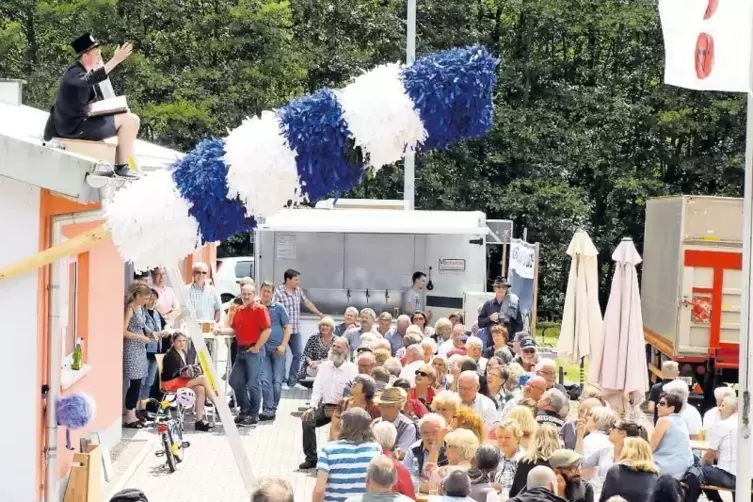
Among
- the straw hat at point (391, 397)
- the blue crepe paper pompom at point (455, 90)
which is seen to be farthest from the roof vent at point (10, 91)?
the blue crepe paper pompom at point (455, 90)

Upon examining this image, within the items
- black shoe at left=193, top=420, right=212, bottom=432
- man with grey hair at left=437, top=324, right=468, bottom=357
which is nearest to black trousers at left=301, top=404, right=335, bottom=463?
man with grey hair at left=437, top=324, right=468, bottom=357

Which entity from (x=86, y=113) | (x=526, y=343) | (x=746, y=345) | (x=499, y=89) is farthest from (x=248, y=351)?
(x=499, y=89)

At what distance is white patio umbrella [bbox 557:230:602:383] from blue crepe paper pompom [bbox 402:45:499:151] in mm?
8464

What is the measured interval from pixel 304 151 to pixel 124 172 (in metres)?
2.49

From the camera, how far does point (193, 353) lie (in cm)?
1452

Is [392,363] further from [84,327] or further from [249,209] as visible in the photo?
[249,209]

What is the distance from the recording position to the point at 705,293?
56.8 ft

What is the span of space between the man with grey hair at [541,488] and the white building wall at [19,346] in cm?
405

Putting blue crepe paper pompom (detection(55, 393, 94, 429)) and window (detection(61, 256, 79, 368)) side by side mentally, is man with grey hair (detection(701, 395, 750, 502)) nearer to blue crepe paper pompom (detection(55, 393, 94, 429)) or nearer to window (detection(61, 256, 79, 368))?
blue crepe paper pompom (detection(55, 393, 94, 429))

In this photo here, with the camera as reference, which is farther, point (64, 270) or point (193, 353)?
point (193, 353)

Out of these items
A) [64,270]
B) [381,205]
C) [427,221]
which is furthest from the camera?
[381,205]

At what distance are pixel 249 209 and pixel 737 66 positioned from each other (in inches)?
122

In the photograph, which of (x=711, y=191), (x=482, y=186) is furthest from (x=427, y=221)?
(x=711, y=191)

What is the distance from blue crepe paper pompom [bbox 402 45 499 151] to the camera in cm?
668
